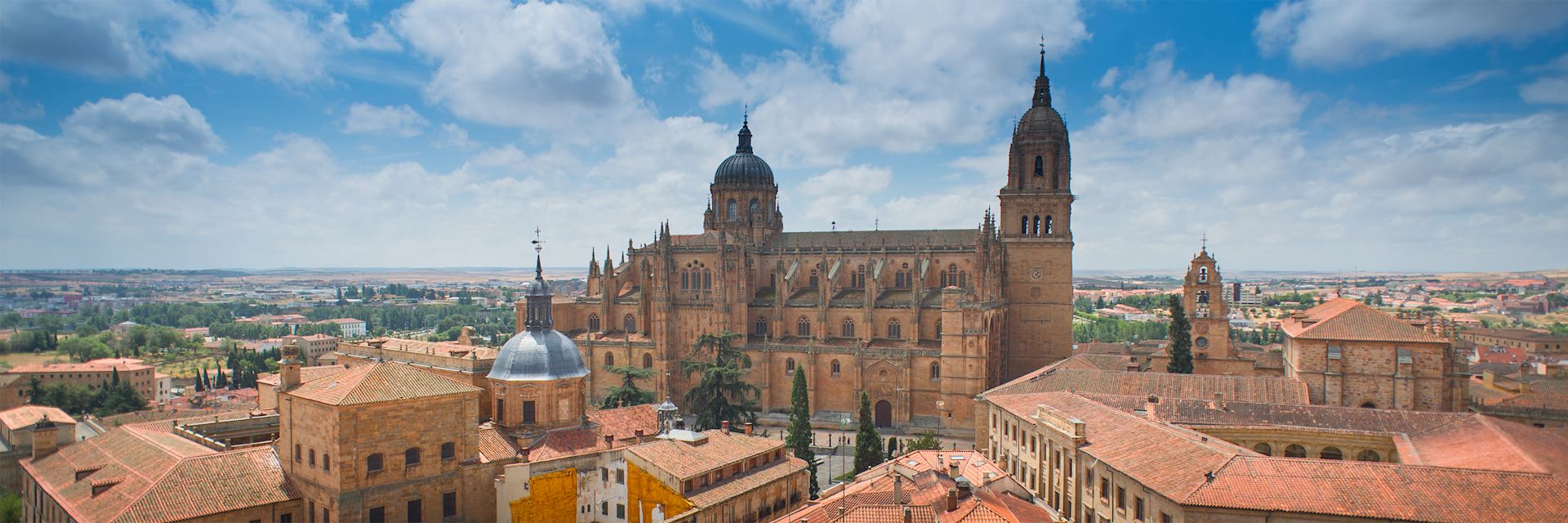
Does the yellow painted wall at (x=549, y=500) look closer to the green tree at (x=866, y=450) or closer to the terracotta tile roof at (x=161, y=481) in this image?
the terracotta tile roof at (x=161, y=481)

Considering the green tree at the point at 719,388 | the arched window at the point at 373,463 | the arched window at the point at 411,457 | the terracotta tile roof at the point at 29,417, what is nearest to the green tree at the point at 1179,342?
the green tree at the point at 719,388

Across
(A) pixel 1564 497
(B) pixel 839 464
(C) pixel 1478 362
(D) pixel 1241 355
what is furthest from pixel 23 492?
(C) pixel 1478 362

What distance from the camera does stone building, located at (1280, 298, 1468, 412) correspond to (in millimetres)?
40156

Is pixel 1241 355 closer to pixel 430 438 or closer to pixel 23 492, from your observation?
pixel 430 438

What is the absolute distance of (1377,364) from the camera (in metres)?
40.8

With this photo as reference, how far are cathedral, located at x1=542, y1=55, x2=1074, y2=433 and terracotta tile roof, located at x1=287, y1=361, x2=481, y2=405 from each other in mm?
27118

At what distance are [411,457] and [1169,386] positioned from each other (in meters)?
33.8

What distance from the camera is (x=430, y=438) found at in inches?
1252

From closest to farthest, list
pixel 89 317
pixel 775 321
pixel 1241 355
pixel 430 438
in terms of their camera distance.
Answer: pixel 430 438 < pixel 1241 355 < pixel 775 321 < pixel 89 317

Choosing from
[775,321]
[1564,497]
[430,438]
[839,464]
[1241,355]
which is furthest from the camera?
[775,321]

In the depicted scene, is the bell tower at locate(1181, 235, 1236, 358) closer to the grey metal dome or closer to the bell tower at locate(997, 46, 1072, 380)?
the bell tower at locate(997, 46, 1072, 380)

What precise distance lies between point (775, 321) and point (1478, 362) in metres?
58.3

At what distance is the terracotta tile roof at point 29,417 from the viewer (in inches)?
1679

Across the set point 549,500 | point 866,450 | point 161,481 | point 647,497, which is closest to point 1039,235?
point 866,450
